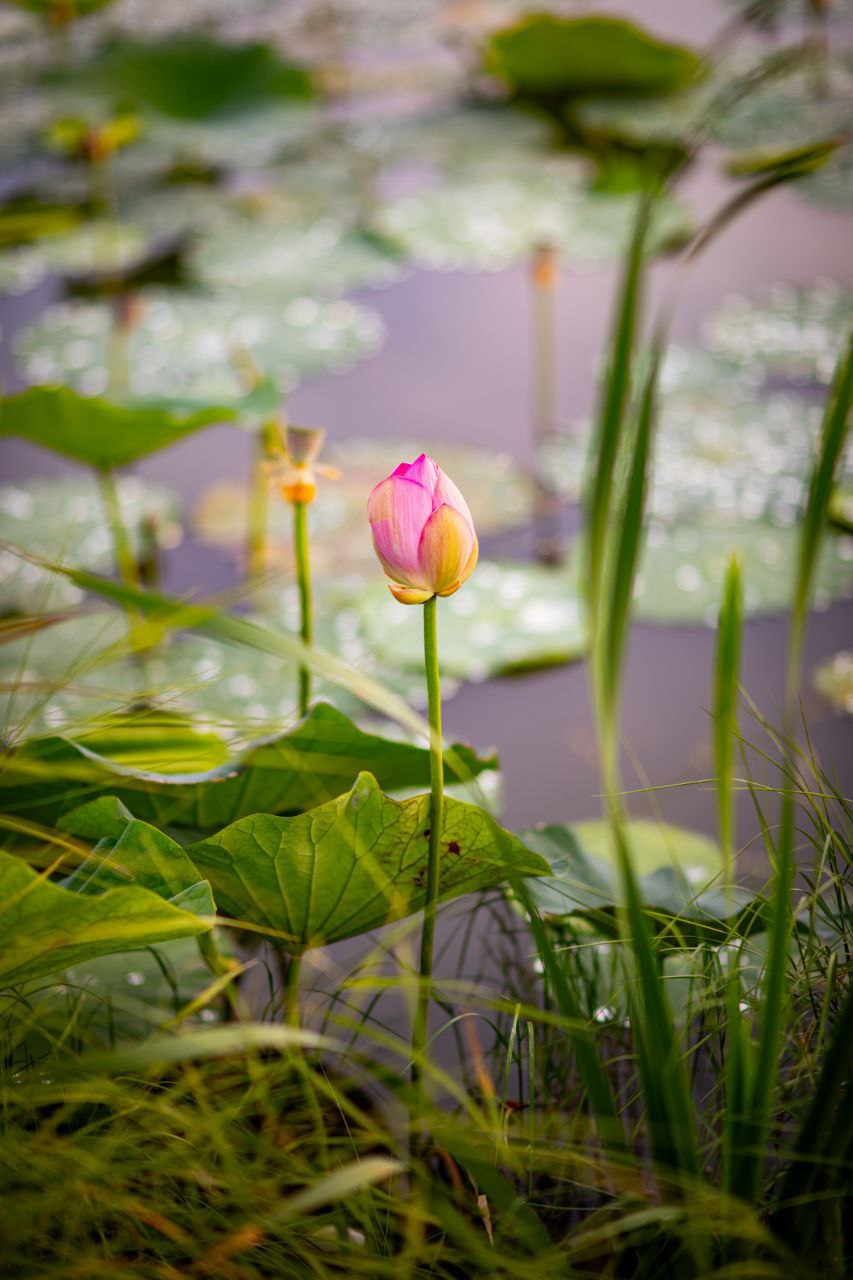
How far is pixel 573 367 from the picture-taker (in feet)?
6.41

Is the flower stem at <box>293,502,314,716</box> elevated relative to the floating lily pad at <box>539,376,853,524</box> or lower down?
lower down

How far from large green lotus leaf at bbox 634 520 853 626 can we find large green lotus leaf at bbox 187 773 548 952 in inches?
33.1

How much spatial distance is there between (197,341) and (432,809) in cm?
174

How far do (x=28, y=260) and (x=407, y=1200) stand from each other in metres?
2.44

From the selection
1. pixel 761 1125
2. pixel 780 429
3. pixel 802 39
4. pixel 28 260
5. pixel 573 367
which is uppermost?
pixel 802 39

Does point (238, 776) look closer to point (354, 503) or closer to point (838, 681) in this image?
point (838, 681)

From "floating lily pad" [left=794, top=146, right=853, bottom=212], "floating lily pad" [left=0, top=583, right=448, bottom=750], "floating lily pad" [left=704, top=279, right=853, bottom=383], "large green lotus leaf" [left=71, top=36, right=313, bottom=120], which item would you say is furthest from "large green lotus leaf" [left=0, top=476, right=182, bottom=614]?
"floating lily pad" [left=794, top=146, right=853, bottom=212]

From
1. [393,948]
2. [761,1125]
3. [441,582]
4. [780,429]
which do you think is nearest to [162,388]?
[780,429]

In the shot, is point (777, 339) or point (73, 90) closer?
point (777, 339)

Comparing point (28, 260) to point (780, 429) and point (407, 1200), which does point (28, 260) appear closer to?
point (780, 429)

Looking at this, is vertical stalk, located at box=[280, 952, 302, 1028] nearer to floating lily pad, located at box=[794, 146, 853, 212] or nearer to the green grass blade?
the green grass blade

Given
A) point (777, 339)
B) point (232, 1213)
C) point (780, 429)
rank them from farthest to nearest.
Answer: point (777, 339) → point (780, 429) → point (232, 1213)

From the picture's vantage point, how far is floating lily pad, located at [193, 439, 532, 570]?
163 cm

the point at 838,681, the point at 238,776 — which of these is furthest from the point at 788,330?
the point at 238,776
